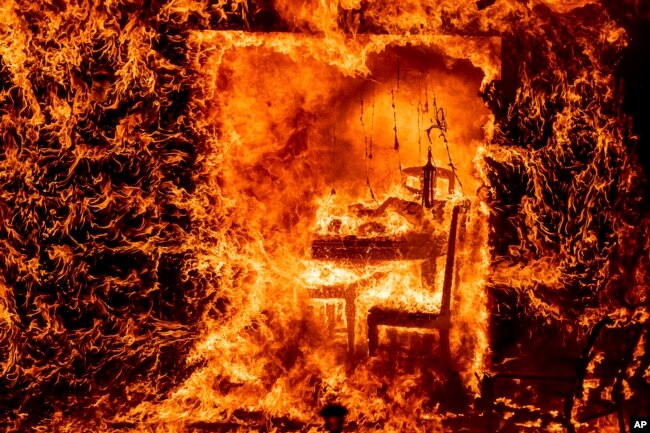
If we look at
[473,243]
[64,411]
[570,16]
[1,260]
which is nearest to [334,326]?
[473,243]

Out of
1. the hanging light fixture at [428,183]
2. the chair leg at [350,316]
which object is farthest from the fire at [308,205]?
the hanging light fixture at [428,183]

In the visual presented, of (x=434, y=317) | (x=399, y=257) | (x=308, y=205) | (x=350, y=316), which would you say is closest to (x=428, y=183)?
(x=399, y=257)

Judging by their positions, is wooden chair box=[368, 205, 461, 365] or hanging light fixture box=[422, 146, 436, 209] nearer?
wooden chair box=[368, 205, 461, 365]

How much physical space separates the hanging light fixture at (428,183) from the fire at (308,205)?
0.13m

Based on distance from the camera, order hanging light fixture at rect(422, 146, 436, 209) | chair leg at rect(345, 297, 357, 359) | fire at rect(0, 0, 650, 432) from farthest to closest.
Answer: chair leg at rect(345, 297, 357, 359)
hanging light fixture at rect(422, 146, 436, 209)
fire at rect(0, 0, 650, 432)

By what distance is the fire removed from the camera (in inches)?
210

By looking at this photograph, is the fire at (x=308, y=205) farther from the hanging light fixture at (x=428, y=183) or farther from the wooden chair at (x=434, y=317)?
the hanging light fixture at (x=428, y=183)

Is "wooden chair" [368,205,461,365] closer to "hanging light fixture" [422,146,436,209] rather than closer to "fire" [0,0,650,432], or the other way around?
"fire" [0,0,650,432]

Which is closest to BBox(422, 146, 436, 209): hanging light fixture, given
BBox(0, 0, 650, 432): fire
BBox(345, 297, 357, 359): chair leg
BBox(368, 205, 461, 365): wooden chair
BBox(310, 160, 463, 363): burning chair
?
BBox(310, 160, 463, 363): burning chair

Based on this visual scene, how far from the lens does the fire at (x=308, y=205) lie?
5324 mm

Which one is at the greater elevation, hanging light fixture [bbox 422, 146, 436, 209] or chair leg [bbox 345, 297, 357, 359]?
hanging light fixture [bbox 422, 146, 436, 209]

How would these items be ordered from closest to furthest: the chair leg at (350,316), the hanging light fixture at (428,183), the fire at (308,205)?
the fire at (308,205) < the hanging light fixture at (428,183) < the chair leg at (350,316)

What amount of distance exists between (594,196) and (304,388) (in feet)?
13.4

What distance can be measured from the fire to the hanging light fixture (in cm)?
13
